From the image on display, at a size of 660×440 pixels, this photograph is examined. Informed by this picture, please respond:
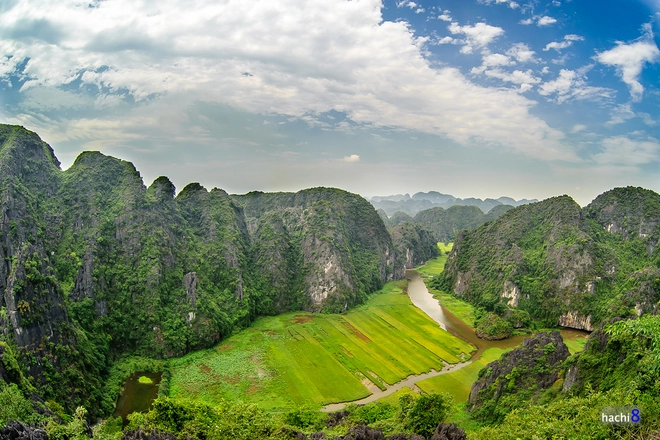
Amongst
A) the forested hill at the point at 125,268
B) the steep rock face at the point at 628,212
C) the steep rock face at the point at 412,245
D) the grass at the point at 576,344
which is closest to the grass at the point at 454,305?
the steep rock face at the point at 412,245

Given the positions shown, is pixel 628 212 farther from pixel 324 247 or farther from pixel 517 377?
pixel 517 377

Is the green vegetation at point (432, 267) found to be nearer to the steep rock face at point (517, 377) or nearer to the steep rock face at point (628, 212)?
the steep rock face at point (628, 212)


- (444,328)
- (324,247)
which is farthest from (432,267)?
(444,328)

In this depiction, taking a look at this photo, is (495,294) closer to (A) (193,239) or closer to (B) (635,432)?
(A) (193,239)

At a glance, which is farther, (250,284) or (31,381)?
(250,284)

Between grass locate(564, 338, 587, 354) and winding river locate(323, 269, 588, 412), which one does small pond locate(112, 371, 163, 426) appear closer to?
winding river locate(323, 269, 588, 412)

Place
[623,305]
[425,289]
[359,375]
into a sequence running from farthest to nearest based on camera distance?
[425,289] → [623,305] → [359,375]

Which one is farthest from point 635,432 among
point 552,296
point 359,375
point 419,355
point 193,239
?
point 193,239
